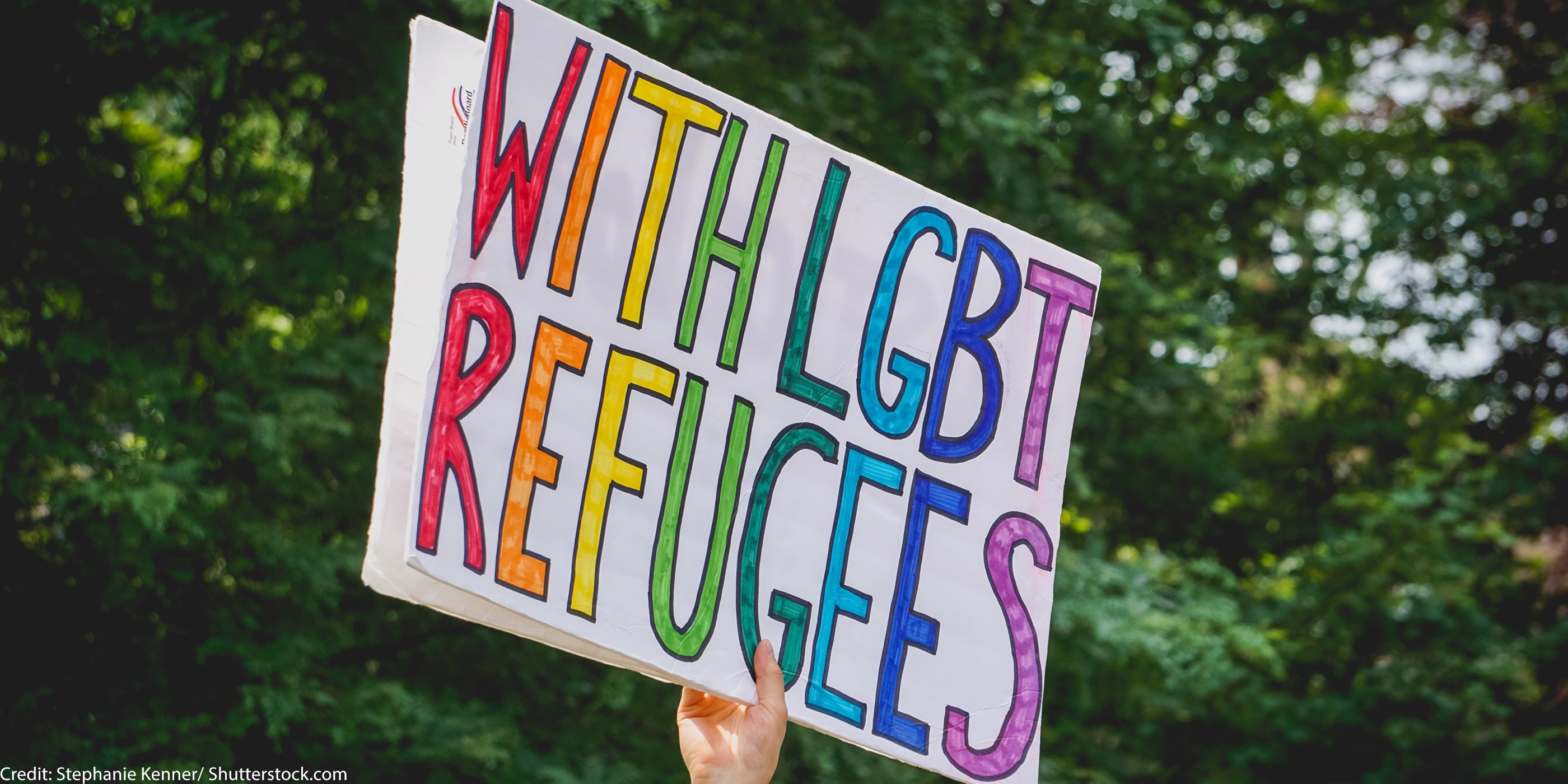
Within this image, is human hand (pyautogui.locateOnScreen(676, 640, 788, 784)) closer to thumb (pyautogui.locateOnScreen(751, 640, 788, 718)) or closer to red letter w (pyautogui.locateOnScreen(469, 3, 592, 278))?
thumb (pyautogui.locateOnScreen(751, 640, 788, 718))

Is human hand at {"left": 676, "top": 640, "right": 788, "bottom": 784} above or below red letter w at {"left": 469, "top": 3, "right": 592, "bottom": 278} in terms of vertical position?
below

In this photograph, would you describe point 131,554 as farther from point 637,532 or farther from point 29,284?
point 637,532

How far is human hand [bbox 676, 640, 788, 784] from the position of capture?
5.18ft

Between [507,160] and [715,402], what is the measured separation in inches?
17.0

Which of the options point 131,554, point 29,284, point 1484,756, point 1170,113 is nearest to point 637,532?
point 131,554

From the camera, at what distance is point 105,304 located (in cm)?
374

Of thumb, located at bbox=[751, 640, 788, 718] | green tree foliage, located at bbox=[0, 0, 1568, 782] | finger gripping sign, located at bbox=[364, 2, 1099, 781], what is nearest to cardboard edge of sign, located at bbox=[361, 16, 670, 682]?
finger gripping sign, located at bbox=[364, 2, 1099, 781]

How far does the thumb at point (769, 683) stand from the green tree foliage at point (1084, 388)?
7.49ft

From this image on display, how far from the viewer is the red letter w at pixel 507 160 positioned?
150 centimetres

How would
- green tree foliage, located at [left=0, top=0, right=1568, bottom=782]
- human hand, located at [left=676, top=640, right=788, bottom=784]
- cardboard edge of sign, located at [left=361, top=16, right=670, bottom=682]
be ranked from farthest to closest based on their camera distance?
green tree foliage, located at [left=0, top=0, right=1568, bottom=782], human hand, located at [left=676, top=640, right=788, bottom=784], cardboard edge of sign, located at [left=361, top=16, right=670, bottom=682]

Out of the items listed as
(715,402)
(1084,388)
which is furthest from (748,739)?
(1084,388)

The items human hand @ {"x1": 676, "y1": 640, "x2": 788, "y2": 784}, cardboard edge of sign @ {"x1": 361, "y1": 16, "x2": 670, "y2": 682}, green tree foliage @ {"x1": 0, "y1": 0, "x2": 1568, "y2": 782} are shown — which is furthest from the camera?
green tree foliage @ {"x1": 0, "y1": 0, "x2": 1568, "y2": 782}

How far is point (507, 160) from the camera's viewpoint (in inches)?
60.6

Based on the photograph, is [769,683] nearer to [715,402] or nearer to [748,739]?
[748,739]
